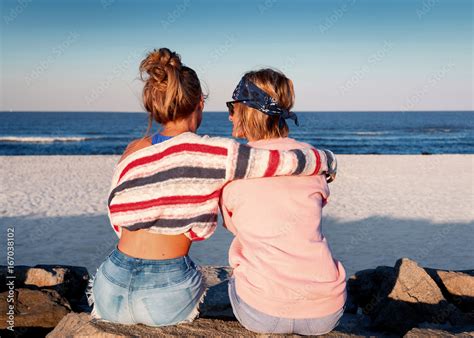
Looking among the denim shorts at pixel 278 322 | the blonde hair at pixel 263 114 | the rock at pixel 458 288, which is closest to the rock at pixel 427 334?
the denim shorts at pixel 278 322

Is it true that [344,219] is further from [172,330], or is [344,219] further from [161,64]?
[161,64]

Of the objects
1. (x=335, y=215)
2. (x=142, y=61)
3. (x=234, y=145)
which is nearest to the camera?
(x=234, y=145)

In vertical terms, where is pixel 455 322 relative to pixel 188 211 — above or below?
below

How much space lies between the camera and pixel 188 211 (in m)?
2.41

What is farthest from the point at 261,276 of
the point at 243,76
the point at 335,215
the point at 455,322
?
the point at 335,215

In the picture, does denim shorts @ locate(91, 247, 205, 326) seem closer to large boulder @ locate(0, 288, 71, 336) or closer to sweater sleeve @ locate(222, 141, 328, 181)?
sweater sleeve @ locate(222, 141, 328, 181)

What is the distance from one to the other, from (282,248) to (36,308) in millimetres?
2377

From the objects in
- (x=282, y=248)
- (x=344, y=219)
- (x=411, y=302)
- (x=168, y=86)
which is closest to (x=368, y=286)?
(x=411, y=302)

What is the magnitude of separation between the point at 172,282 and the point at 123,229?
352mm

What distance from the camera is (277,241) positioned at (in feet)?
7.59

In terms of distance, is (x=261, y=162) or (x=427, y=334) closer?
(x=261, y=162)

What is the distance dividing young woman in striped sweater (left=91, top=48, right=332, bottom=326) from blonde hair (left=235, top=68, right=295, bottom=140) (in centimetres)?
22

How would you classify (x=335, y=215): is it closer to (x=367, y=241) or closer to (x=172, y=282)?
(x=367, y=241)

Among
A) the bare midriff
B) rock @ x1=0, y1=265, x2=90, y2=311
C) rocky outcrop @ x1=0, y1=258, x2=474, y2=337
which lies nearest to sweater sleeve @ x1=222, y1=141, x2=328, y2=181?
the bare midriff
